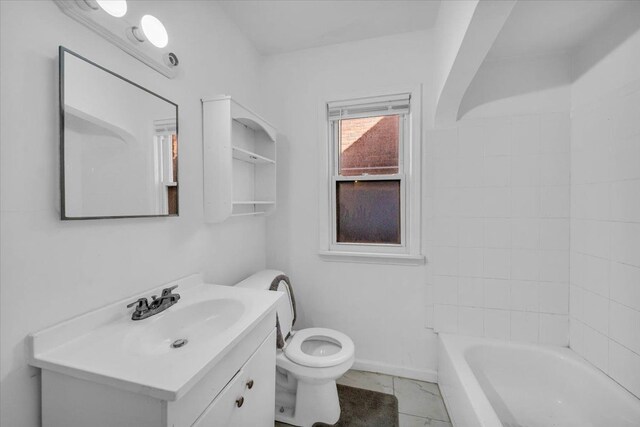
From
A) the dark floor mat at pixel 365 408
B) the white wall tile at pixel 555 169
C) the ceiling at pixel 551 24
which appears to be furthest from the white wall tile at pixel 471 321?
the ceiling at pixel 551 24

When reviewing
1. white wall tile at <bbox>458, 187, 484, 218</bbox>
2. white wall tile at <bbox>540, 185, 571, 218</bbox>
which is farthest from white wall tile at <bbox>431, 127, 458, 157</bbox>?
white wall tile at <bbox>540, 185, 571, 218</bbox>

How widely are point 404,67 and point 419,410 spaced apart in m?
2.27

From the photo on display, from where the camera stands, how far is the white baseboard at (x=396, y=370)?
71.3 inches

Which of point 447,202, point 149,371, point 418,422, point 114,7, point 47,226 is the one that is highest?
point 114,7

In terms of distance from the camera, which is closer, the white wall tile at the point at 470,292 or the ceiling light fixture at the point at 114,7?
the ceiling light fixture at the point at 114,7

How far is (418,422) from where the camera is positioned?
147 centimetres

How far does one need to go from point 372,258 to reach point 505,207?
934mm

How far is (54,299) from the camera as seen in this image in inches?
32.0

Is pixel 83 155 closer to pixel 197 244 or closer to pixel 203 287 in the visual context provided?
pixel 197 244

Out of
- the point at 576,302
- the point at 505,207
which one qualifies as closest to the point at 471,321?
the point at 576,302

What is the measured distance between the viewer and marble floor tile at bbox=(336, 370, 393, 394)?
68.9 inches

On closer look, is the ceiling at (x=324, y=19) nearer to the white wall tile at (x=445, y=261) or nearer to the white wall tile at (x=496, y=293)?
the white wall tile at (x=445, y=261)

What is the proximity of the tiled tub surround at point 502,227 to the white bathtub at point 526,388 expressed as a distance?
0.40 feet

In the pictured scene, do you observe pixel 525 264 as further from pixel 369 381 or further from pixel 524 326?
pixel 369 381
